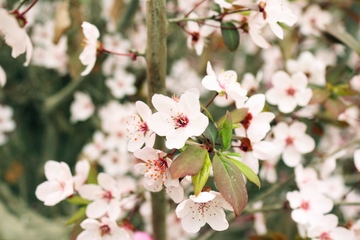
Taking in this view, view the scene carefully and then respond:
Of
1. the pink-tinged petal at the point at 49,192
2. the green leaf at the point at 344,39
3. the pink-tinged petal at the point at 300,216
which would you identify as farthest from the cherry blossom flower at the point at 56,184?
the green leaf at the point at 344,39

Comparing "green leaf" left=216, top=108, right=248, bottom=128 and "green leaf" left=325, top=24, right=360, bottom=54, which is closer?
"green leaf" left=216, top=108, right=248, bottom=128

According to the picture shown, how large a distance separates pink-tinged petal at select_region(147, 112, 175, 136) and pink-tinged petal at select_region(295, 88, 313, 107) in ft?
1.17

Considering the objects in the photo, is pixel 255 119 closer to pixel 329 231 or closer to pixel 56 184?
pixel 329 231

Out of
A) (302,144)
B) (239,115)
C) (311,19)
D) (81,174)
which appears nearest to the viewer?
(239,115)

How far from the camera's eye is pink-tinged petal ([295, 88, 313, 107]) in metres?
A: 0.77

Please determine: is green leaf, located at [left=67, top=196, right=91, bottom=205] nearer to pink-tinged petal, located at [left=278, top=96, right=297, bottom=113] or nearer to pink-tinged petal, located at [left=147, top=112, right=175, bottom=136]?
pink-tinged petal, located at [left=147, top=112, right=175, bottom=136]

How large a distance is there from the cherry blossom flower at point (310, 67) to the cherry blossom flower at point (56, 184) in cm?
54

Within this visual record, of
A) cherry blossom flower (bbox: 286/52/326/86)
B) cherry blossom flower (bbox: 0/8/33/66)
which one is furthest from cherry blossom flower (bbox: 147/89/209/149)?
cherry blossom flower (bbox: 286/52/326/86)

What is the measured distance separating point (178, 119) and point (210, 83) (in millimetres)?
63

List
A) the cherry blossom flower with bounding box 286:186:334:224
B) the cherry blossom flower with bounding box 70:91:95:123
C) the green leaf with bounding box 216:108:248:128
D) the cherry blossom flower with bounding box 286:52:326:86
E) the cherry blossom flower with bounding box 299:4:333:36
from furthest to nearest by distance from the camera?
the cherry blossom flower with bounding box 70:91:95:123 → the cherry blossom flower with bounding box 299:4:333:36 → the cherry blossom flower with bounding box 286:52:326:86 → the cherry blossom flower with bounding box 286:186:334:224 → the green leaf with bounding box 216:108:248:128

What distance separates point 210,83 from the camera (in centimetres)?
52

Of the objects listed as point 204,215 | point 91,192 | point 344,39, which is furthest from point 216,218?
point 344,39

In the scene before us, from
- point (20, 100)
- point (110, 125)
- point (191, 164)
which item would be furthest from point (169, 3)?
point (191, 164)

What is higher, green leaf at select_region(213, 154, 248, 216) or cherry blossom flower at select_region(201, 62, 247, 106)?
cherry blossom flower at select_region(201, 62, 247, 106)
